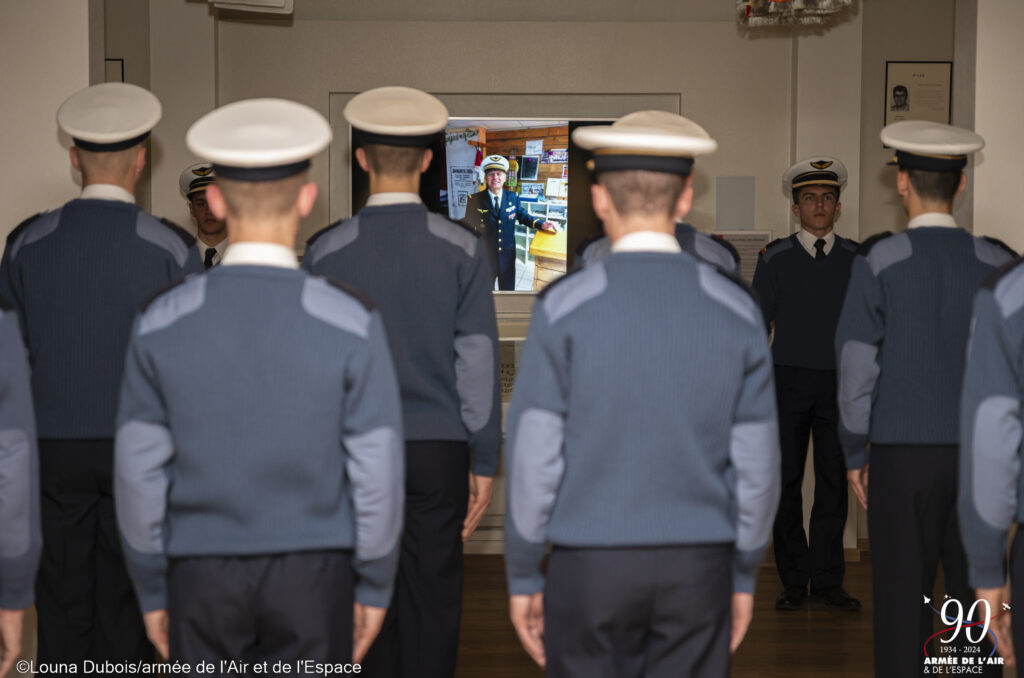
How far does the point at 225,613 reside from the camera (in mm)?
1940

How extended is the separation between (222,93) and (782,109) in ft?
9.70

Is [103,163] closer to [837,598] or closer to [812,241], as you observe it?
[812,241]

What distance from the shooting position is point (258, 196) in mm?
1971

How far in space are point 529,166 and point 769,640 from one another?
106 inches

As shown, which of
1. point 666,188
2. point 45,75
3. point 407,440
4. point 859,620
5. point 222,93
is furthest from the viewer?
point 222,93

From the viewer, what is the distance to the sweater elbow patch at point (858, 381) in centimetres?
318

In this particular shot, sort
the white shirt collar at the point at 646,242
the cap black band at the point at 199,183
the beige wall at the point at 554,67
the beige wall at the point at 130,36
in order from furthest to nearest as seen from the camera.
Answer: the beige wall at the point at 554,67
the beige wall at the point at 130,36
the cap black band at the point at 199,183
the white shirt collar at the point at 646,242

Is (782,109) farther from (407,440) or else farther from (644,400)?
(644,400)

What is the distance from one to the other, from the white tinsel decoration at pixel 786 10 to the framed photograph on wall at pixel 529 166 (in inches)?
50.1

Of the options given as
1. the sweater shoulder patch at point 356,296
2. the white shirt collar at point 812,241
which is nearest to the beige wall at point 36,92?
the sweater shoulder patch at point 356,296

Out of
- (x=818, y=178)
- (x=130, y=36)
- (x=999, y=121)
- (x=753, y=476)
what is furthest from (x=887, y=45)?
(x=753, y=476)

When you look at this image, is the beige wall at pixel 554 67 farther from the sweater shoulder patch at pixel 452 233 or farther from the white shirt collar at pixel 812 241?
the sweater shoulder patch at pixel 452 233

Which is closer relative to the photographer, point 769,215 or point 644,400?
point 644,400

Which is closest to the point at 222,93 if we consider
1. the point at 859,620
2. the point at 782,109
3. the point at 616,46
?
the point at 616,46
